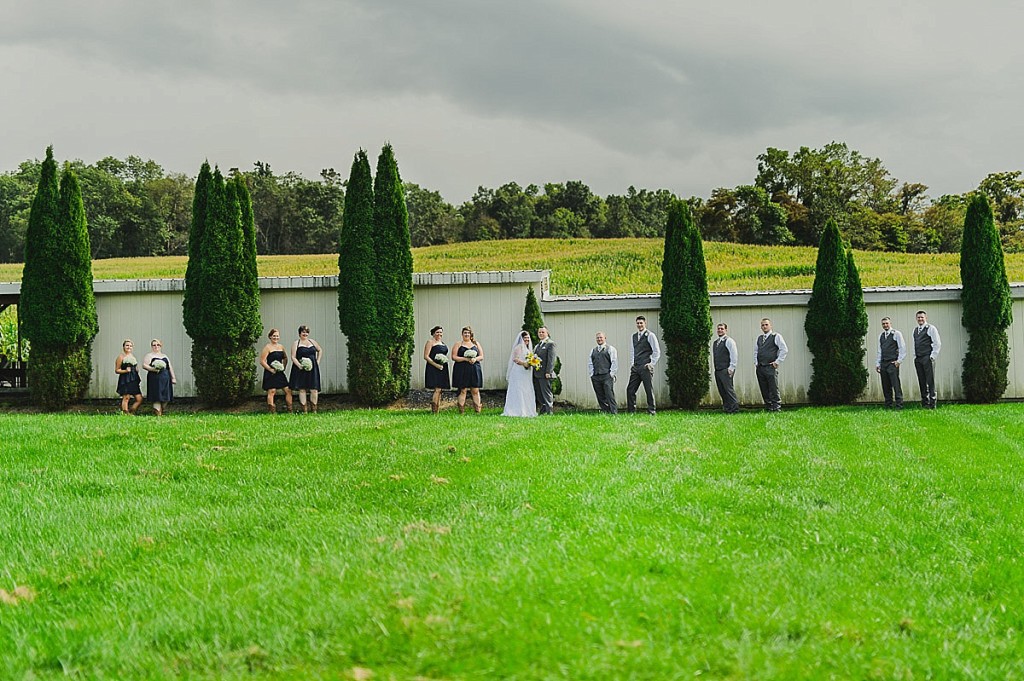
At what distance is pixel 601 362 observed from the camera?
15656mm

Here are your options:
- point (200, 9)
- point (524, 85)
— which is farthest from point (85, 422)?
point (524, 85)

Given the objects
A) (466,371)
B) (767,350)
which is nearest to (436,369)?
(466,371)

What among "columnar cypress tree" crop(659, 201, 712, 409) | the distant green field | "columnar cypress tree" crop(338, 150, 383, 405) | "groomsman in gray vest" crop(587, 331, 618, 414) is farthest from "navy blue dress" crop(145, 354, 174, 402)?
the distant green field

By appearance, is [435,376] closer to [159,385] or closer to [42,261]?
[159,385]

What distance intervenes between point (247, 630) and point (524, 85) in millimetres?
19696

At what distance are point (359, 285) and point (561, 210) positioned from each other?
5286 cm

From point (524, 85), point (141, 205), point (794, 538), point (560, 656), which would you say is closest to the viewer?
point (560, 656)

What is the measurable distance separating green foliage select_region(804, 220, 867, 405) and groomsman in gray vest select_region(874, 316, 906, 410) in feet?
2.47

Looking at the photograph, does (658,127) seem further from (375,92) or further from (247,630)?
(247,630)

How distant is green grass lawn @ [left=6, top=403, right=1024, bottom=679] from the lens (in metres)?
4.04

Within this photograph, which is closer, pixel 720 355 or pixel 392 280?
pixel 720 355

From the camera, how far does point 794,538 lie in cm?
607

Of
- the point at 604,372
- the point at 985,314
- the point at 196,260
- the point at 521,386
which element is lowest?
the point at 521,386

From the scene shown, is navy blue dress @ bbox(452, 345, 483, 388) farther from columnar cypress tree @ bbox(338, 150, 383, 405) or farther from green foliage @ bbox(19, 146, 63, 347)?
green foliage @ bbox(19, 146, 63, 347)
